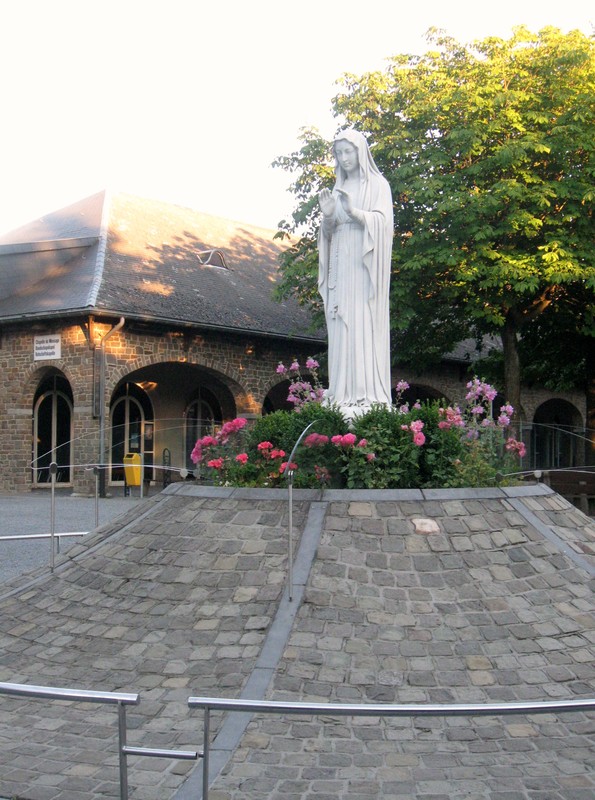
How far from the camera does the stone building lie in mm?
18953

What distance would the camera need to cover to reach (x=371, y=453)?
679cm

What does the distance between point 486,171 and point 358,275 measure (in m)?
9.48

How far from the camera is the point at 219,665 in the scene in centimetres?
539

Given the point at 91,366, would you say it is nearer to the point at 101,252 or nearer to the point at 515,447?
the point at 101,252

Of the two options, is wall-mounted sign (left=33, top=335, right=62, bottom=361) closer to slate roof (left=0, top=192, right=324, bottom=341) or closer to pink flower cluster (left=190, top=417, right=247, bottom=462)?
slate roof (left=0, top=192, right=324, bottom=341)

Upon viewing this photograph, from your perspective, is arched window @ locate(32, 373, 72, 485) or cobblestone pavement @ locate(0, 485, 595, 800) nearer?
cobblestone pavement @ locate(0, 485, 595, 800)

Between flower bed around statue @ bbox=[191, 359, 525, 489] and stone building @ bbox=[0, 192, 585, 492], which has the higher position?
stone building @ bbox=[0, 192, 585, 492]

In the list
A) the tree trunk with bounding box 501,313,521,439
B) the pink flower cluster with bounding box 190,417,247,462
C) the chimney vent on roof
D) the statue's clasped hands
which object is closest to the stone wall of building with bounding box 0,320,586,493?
the chimney vent on roof

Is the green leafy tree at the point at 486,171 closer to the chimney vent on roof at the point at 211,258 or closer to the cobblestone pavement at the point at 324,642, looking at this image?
the chimney vent on roof at the point at 211,258

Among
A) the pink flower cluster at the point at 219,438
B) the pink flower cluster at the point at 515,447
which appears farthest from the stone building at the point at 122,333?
the pink flower cluster at the point at 515,447

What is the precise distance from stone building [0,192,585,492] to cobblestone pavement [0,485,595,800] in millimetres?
9790

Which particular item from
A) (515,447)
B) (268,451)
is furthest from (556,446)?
(268,451)

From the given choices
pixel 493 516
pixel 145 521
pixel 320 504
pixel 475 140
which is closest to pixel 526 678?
pixel 493 516

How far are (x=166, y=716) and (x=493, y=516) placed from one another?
9.39 feet
